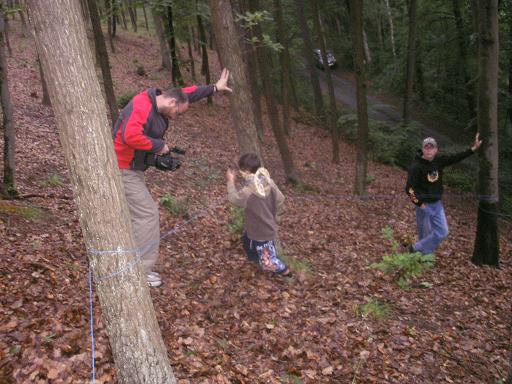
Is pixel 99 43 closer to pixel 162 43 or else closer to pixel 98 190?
pixel 98 190

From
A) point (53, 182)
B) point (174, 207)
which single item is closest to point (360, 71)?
point (174, 207)

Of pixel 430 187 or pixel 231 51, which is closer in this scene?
pixel 231 51

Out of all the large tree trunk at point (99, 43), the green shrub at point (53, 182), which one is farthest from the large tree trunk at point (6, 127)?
the large tree trunk at point (99, 43)

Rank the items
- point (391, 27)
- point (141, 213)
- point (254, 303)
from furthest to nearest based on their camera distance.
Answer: point (391, 27) < point (254, 303) < point (141, 213)

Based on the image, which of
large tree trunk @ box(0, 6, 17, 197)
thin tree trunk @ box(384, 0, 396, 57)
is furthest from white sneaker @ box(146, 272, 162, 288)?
thin tree trunk @ box(384, 0, 396, 57)

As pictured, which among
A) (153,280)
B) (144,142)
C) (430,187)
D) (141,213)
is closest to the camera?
(144,142)

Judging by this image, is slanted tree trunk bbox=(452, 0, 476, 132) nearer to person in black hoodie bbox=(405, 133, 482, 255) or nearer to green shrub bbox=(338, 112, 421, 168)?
green shrub bbox=(338, 112, 421, 168)

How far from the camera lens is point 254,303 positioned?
18.5ft

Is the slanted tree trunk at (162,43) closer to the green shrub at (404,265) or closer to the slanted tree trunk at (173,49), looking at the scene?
the slanted tree trunk at (173,49)

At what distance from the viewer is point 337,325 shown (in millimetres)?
5508

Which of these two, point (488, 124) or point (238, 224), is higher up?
point (488, 124)

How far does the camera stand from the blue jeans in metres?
7.59

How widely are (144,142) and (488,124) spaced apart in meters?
6.10

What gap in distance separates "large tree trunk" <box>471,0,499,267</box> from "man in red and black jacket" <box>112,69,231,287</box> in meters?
5.16
